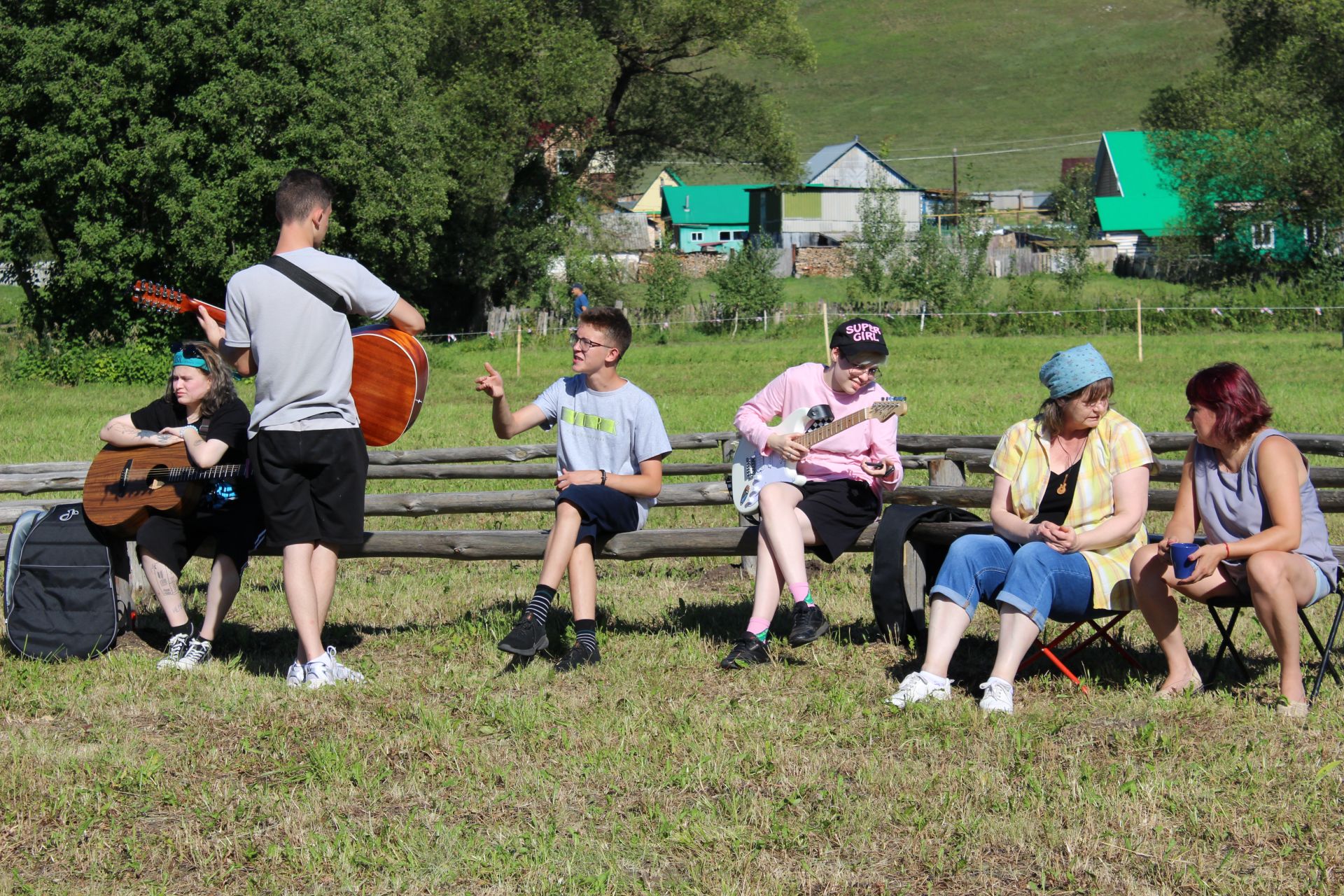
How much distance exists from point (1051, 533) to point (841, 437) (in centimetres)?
119

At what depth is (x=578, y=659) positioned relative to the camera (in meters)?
5.29

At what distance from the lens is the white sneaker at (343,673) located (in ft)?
16.9

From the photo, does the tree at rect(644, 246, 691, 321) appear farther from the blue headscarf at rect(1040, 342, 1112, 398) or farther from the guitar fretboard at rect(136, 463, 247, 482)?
the blue headscarf at rect(1040, 342, 1112, 398)

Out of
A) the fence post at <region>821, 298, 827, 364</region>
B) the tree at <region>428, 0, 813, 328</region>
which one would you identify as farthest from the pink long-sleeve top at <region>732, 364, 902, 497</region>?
the tree at <region>428, 0, 813, 328</region>

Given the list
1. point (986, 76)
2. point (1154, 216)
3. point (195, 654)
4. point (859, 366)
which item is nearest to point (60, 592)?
point (195, 654)

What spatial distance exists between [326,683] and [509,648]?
2.40 ft

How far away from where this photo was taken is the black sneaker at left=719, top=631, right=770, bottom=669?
5.22 meters

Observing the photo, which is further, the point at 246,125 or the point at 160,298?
the point at 246,125

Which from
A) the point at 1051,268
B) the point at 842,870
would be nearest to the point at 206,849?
the point at 842,870

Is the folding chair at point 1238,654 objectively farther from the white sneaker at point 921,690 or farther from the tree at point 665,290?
the tree at point 665,290

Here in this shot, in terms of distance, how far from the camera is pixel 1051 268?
2050 inches

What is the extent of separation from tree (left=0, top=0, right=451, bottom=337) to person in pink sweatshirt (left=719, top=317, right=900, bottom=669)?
64.1ft

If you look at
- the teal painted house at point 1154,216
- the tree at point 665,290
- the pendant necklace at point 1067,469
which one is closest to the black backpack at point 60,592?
the pendant necklace at point 1067,469

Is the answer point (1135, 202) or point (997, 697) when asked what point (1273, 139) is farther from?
point (997, 697)
